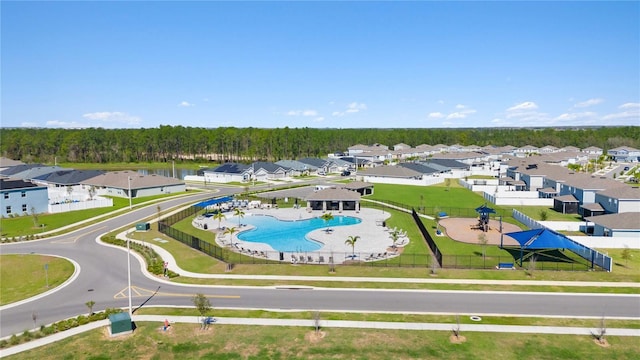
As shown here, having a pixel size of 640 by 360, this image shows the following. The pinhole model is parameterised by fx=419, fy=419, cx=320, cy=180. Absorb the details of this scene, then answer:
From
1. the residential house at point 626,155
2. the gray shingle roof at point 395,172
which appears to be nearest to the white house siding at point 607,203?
the gray shingle roof at point 395,172

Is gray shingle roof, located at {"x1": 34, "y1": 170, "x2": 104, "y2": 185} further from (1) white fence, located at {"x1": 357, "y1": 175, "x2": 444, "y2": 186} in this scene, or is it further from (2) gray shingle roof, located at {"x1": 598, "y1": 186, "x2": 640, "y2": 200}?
(2) gray shingle roof, located at {"x1": 598, "y1": 186, "x2": 640, "y2": 200}

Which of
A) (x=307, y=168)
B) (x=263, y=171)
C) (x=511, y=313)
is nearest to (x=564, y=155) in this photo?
(x=307, y=168)

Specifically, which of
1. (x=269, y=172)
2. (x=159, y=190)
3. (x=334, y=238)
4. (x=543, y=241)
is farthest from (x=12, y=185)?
(x=543, y=241)

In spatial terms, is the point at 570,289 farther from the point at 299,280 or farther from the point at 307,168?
the point at 307,168

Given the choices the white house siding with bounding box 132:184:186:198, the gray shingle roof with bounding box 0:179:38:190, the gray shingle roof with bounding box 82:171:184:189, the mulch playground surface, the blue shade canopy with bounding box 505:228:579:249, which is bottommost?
the mulch playground surface

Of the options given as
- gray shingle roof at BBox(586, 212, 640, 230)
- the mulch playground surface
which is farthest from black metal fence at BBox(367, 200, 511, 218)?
gray shingle roof at BBox(586, 212, 640, 230)

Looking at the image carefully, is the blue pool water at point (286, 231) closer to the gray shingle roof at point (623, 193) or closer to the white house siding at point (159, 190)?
the white house siding at point (159, 190)

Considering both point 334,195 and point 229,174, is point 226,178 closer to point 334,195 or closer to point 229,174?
point 229,174
